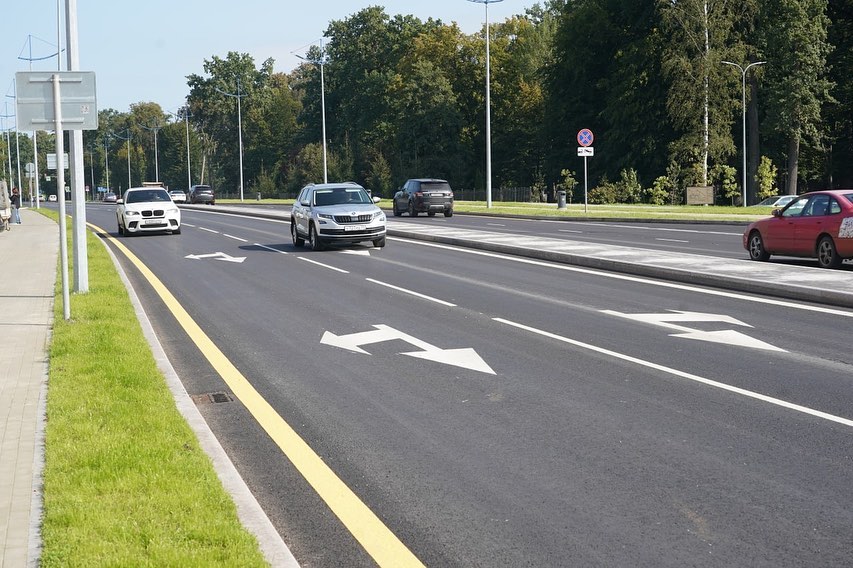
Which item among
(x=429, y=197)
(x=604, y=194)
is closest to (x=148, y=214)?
(x=429, y=197)

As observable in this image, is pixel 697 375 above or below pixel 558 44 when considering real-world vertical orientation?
below

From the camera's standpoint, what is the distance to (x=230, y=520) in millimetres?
5105

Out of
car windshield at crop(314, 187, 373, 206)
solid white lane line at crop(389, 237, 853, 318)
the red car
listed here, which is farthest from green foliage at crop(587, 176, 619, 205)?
the red car

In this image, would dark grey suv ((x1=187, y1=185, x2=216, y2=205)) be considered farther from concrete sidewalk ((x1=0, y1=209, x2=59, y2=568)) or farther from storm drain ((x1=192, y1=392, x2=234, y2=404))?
storm drain ((x1=192, y1=392, x2=234, y2=404))

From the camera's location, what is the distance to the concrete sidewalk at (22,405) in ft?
16.2

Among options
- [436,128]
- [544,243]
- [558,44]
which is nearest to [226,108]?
[436,128]

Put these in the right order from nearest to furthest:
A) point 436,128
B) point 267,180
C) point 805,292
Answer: point 805,292 → point 436,128 → point 267,180

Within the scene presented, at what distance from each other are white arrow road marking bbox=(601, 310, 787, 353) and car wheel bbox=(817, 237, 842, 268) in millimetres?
6603

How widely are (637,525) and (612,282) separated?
12.4 metres

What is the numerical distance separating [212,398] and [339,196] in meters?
18.6

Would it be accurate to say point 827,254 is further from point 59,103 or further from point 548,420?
point 59,103

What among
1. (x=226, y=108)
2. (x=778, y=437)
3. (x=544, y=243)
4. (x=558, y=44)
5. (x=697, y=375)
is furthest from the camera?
(x=226, y=108)

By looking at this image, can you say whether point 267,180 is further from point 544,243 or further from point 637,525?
point 637,525

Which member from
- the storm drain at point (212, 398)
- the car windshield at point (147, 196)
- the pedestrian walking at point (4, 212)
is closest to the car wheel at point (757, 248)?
the storm drain at point (212, 398)
